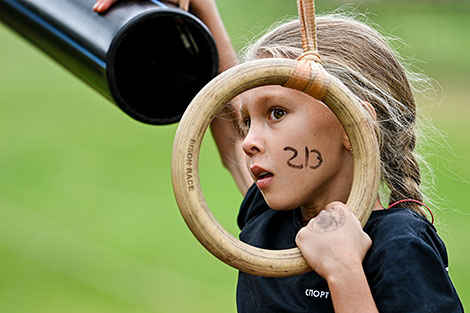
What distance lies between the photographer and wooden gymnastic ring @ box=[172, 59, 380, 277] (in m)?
1.22

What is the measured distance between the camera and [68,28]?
5.40ft

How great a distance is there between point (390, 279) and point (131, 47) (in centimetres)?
80

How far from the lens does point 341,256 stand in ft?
4.08

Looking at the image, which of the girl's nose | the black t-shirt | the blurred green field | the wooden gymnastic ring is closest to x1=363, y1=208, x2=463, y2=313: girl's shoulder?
the black t-shirt

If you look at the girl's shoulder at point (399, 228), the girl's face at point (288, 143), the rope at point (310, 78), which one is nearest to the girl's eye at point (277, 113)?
the girl's face at point (288, 143)

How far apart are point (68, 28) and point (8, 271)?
12.9 ft

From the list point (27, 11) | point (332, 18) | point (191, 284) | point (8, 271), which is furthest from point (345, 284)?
point (8, 271)

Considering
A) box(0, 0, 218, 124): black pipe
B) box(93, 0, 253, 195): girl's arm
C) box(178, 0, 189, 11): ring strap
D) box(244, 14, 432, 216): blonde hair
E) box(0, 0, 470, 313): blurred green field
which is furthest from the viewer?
box(0, 0, 470, 313): blurred green field

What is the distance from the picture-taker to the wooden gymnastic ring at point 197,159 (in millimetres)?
1218

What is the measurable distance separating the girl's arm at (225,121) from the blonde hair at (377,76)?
0.30m

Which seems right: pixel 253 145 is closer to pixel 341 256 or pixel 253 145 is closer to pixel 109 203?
pixel 341 256

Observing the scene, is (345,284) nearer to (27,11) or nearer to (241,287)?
(241,287)

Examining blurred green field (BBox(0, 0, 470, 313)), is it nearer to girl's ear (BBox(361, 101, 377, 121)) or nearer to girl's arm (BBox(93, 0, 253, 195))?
girl's arm (BBox(93, 0, 253, 195))

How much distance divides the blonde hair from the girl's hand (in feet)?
0.76
